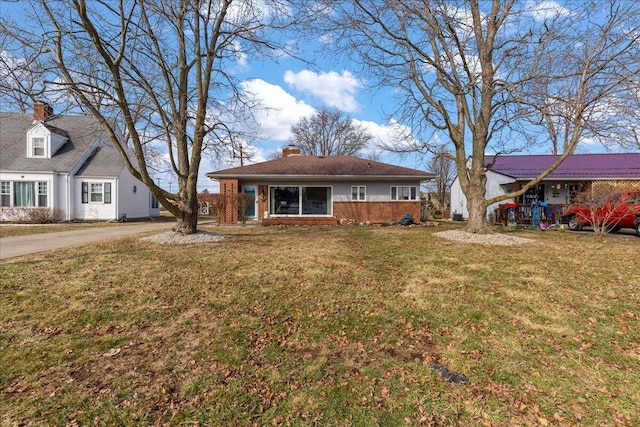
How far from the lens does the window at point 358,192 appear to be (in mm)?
17656

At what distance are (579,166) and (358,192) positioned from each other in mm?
14495

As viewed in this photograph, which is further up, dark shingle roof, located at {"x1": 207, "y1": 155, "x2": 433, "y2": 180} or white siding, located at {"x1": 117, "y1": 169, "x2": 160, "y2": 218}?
dark shingle roof, located at {"x1": 207, "y1": 155, "x2": 433, "y2": 180}

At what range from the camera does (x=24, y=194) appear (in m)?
19.2

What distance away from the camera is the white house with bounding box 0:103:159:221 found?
63.0 ft

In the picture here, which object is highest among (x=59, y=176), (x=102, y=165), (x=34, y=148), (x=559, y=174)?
(x=34, y=148)

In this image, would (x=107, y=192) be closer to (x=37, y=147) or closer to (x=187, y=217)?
(x=37, y=147)

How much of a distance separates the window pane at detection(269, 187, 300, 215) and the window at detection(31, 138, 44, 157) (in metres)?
15.2

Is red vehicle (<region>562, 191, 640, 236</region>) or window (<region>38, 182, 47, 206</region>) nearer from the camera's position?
red vehicle (<region>562, 191, 640, 236</region>)

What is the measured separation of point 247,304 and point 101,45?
7.34m

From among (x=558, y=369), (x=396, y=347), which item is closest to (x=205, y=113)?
(x=396, y=347)

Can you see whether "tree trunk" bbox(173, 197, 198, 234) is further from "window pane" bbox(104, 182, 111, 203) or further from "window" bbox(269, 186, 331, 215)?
"window pane" bbox(104, 182, 111, 203)

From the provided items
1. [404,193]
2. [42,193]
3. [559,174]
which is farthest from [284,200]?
[559,174]

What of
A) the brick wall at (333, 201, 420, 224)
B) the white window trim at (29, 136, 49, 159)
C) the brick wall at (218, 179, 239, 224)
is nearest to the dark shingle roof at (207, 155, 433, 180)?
the brick wall at (218, 179, 239, 224)

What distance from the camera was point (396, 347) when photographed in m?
3.64
